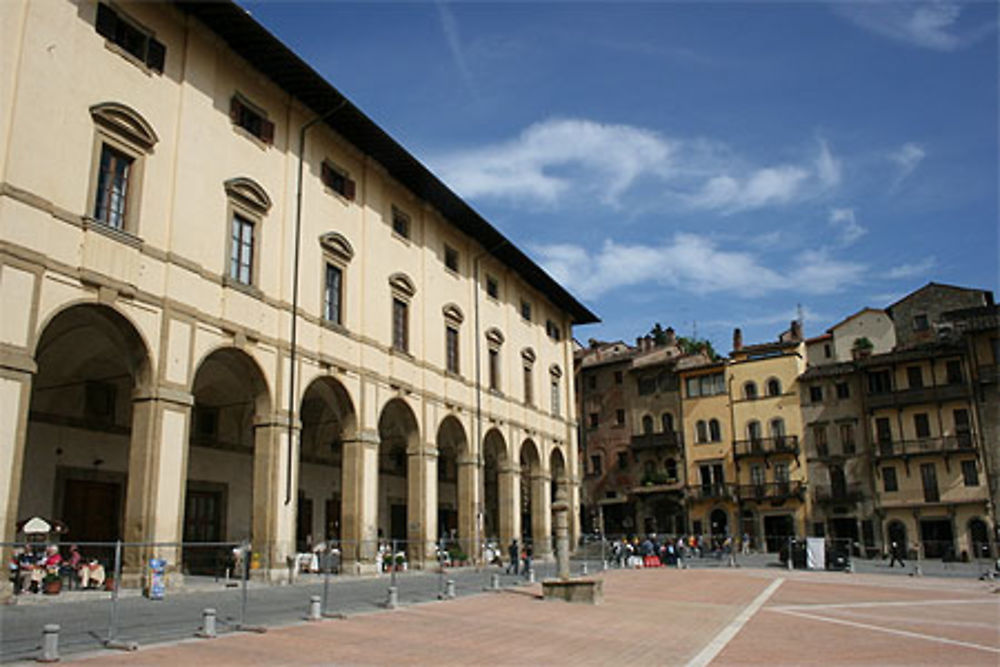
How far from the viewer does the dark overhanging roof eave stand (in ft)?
68.4

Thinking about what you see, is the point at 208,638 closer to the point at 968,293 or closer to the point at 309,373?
the point at 309,373

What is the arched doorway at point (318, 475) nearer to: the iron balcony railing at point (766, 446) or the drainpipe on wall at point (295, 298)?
the drainpipe on wall at point (295, 298)

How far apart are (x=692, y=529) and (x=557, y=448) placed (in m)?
16.2

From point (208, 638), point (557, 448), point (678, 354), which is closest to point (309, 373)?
point (208, 638)

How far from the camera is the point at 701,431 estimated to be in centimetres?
5428

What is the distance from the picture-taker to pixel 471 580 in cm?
2406

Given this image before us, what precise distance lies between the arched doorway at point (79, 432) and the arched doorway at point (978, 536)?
138 ft

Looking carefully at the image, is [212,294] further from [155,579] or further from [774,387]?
[774,387]

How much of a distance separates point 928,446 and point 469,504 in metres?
29.2

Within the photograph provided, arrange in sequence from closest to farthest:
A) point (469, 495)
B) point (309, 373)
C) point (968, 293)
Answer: point (309, 373) < point (469, 495) < point (968, 293)

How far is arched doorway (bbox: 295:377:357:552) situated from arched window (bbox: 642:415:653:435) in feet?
95.4

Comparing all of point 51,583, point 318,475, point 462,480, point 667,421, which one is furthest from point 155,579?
point 667,421

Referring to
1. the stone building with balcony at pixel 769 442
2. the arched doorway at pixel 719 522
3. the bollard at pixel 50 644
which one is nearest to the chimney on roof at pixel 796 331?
the stone building with balcony at pixel 769 442

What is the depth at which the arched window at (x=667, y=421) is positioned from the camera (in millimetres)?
55531
